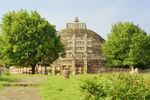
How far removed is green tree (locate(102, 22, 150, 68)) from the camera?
82.6m

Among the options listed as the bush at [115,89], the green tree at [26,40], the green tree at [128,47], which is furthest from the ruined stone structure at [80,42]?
the bush at [115,89]

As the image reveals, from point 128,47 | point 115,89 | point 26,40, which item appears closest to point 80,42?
point 128,47

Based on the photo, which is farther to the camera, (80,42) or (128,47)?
(80,42)

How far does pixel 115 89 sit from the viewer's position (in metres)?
19.0

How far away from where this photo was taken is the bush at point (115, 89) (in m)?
19.0

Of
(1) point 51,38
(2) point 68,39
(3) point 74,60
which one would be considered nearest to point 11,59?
(1) point 51,38

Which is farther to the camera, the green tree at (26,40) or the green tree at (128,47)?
the green tree at (128,47)

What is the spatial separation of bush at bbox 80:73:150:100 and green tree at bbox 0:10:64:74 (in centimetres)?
4955

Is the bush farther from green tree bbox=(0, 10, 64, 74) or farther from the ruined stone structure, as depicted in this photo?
the ruined stone structure

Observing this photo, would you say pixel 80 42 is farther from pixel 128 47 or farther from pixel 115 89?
pixel 115 89

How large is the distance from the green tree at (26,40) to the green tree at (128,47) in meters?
15.2

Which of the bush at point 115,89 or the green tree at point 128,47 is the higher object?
the green tree at point 128,47

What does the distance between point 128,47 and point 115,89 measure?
65967 millimetres

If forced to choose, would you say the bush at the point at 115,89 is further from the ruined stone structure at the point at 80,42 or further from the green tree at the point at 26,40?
the ruined stone structure at the point at 80,42
